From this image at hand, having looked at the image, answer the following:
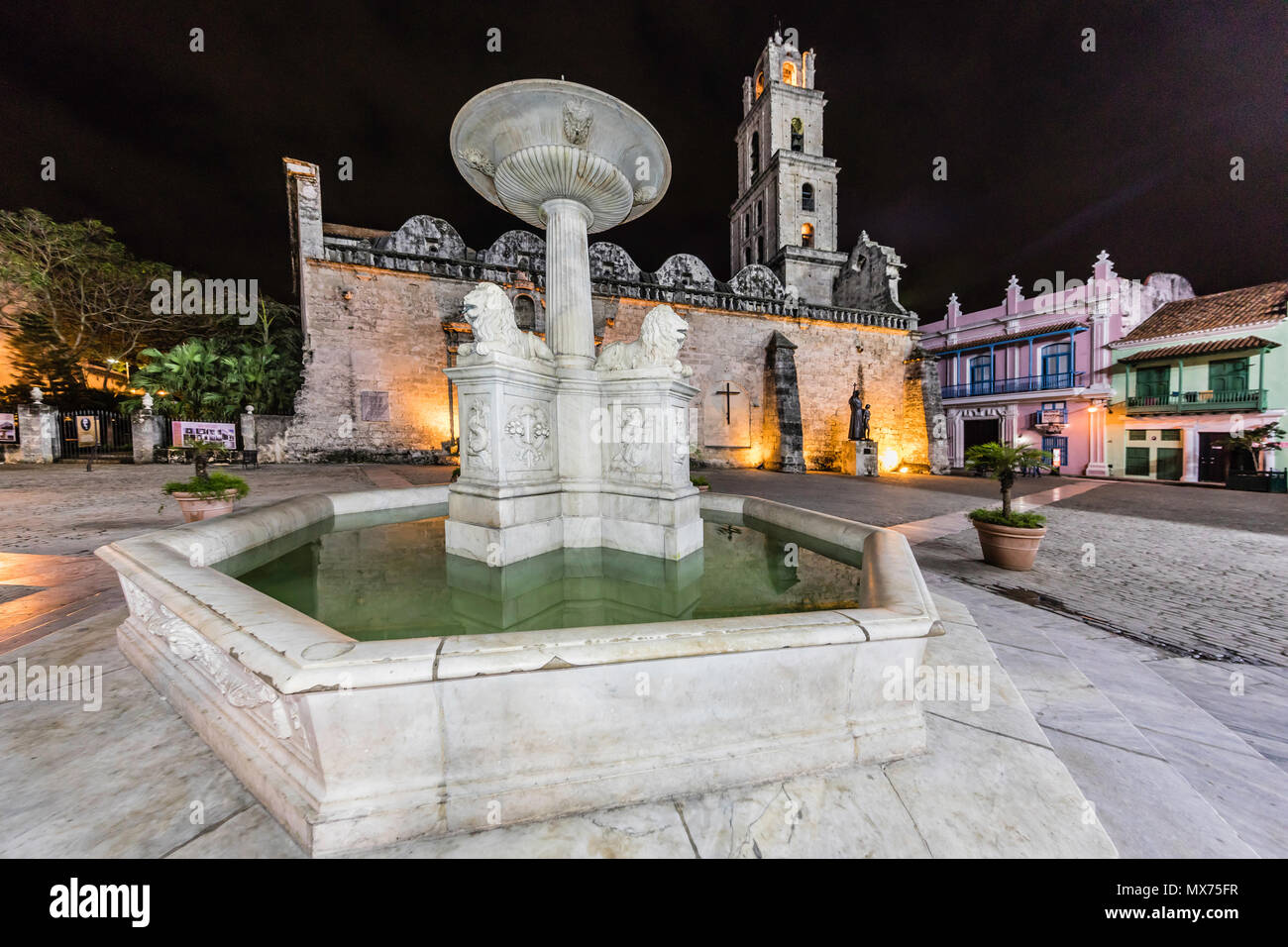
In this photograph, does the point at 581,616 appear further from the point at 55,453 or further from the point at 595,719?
the point at 55,453

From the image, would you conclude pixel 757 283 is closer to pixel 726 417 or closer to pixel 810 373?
pixel 810 373

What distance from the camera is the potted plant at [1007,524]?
4.92 m

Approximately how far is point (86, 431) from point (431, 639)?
26.7m

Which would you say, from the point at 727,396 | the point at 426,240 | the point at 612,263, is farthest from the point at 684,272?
the point at 426,240

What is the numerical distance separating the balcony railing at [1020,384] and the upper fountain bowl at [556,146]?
2389 cm

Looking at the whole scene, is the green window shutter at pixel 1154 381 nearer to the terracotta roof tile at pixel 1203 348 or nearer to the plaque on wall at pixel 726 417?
the terracotta roof tile at pixel 1203 348

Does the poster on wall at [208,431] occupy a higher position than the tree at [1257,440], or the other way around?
the poster on wall at [208,431]

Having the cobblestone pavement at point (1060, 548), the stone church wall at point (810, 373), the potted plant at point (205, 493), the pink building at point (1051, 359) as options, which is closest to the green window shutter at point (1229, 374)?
the pink building at point (1051, 359)

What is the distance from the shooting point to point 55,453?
15.6 meters

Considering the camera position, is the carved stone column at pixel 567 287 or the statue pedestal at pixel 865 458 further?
the statue pedestal at pixel 865 458

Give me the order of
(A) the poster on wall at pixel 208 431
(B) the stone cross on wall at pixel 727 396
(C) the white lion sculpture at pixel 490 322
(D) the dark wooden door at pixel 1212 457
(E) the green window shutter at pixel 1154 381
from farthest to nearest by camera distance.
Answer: (B) the stone cross on wall at pixel 727 396 < (E) the green window shutter at pixel 1154 381 < (D) the dark wooden door at pixel 1212 457 < (A) the poster on wall at pixel 208 431 < (C) the white lion sculpture at pixel 490 322

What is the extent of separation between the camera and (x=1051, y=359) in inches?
797
